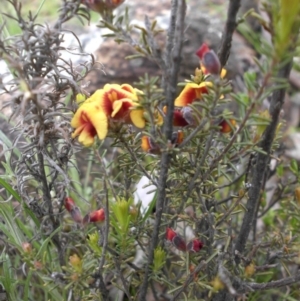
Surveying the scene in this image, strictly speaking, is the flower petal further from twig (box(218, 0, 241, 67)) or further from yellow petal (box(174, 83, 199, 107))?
twig (box(218, 0, 241, 67))

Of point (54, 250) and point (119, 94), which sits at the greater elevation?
point (119, 94)

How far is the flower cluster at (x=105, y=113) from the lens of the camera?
2.72ft

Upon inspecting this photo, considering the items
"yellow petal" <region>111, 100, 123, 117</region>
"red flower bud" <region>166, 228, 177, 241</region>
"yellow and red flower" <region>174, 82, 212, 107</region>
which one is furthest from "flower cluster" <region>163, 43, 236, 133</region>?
"red flower bud" <region>166, 228, 177, 241</region>

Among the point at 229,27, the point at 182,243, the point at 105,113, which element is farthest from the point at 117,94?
the point at 182,243

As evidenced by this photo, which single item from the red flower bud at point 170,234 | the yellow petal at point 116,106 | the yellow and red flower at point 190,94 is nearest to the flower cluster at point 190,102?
the yellow and red flower at point 190,94

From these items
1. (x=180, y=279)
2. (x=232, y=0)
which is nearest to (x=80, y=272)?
(x=180, y=279)

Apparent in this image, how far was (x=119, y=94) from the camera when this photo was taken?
89 cm

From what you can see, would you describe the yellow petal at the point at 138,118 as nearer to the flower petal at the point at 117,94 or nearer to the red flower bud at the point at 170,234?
the flower petal at the point at 117,94

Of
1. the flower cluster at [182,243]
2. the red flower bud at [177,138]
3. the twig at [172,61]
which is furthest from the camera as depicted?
the flower cluster at [182,243]

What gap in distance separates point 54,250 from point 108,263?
308 mm

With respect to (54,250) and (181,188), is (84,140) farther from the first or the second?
(54,250)

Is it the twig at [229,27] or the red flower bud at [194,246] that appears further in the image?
the red flower bud at [194,246]

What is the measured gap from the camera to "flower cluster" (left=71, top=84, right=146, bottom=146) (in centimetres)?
83

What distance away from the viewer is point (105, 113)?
2.81 feet
